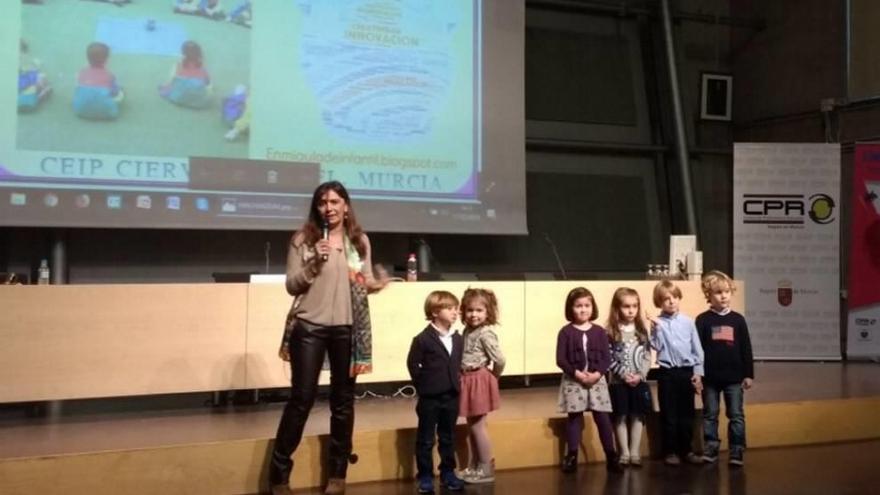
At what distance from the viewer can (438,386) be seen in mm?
3186

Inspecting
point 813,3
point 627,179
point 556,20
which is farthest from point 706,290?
point 813,3

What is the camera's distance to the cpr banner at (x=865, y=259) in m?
6.40

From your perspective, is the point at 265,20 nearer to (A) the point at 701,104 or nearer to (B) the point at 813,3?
(A) the point at 701,104

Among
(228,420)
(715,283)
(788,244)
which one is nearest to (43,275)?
(228,420)

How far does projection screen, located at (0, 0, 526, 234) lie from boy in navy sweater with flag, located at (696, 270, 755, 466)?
67.6 inches

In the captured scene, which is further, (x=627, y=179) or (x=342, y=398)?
(x=627, y=179)

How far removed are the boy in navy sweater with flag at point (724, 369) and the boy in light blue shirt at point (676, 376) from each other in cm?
5

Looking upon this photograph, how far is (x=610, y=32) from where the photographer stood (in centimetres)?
662

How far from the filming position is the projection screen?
4.18 metres

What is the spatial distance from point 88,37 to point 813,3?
5.85 metres

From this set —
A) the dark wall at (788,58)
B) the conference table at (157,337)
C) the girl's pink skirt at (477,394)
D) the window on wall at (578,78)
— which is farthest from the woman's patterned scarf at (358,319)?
the dark wall at (788,58)

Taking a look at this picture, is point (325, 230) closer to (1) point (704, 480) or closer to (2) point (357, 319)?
(2) point (357, 319)

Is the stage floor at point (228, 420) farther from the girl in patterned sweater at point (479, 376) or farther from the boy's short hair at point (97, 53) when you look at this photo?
the boy's short hair at point (97, 53)

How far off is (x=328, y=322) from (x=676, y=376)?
1.76m
